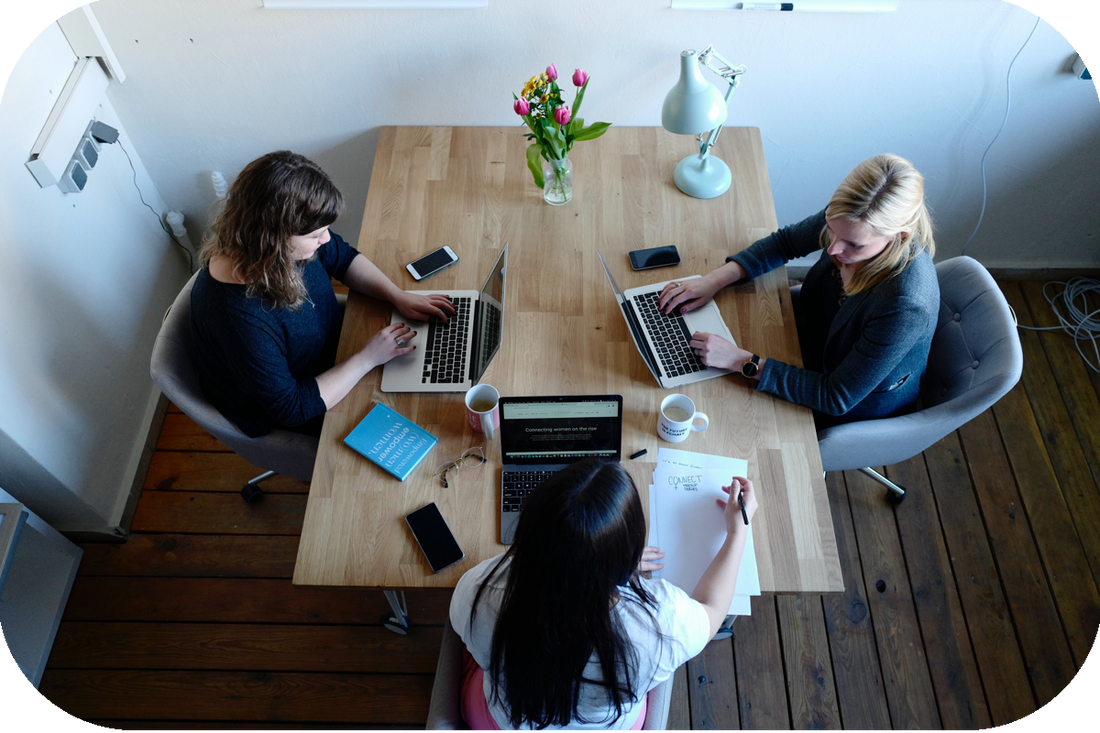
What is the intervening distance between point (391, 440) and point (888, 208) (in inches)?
47.9

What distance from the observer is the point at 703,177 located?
208 centimetres

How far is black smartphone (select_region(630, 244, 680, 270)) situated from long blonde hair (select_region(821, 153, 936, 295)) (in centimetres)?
46

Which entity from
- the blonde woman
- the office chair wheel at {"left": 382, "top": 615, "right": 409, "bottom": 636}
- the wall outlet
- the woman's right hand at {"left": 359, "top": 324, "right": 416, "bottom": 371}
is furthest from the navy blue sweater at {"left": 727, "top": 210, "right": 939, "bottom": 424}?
the office chair wheel at {"left": 382, "top": 615, "right": 409, "bottom": 636}

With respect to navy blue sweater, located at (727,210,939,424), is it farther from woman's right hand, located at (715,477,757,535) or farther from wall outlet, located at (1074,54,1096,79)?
wall outlet, located at (1074,54,1096,79)

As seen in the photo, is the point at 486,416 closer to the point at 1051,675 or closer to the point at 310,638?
the point at 310,638

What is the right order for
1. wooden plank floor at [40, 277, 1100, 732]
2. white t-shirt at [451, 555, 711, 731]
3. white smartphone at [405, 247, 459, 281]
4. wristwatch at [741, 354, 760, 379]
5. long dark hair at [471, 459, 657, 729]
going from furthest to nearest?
wooden plank floor at [40, 277, 1100, 732] → white smartphone at [405, 247, 459, 281] → wristwatch at [741, 354, 760, 379] → white t-shirt at [451, 555, 711, 731] → long dark hair at [471, 459, 657, 729]

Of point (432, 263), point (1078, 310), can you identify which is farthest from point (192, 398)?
point (1078, 310)

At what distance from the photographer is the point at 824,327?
1941mm

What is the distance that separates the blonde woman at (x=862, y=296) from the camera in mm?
1508

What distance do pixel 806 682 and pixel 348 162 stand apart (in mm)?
2281

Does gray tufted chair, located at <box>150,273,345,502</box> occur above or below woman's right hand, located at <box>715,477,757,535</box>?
above

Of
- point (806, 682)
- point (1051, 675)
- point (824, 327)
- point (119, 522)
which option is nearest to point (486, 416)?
point (824, 327)

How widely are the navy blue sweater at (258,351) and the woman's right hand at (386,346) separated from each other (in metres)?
0.15

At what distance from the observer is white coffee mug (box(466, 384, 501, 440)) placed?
1608mm
